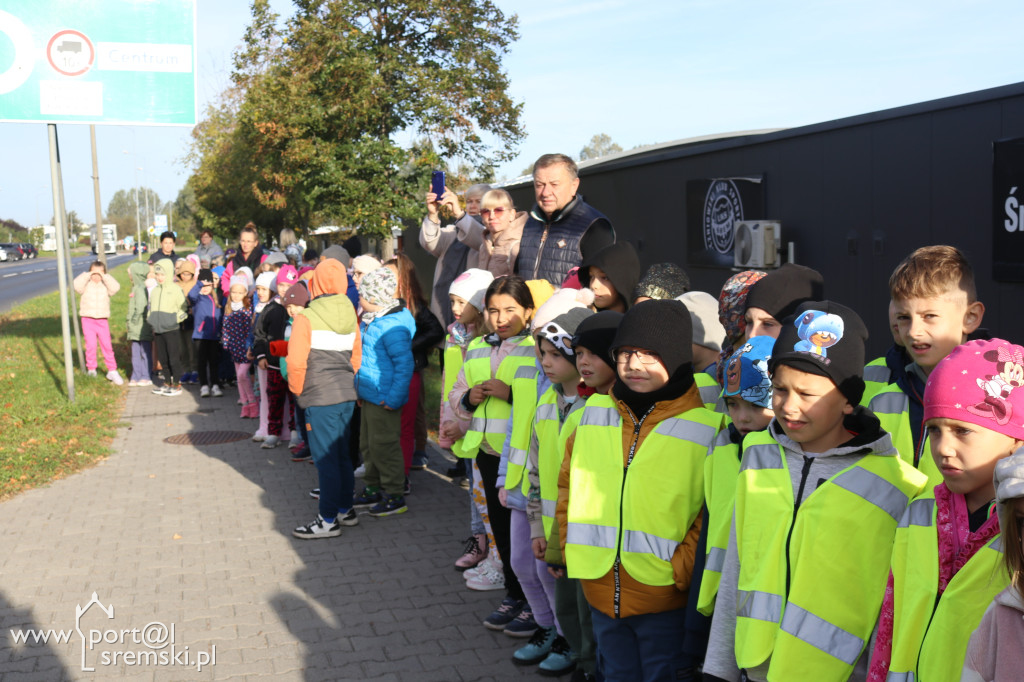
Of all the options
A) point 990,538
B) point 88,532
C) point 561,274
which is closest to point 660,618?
point 990,538

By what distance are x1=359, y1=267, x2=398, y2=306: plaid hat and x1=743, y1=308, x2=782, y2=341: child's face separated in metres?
3.88

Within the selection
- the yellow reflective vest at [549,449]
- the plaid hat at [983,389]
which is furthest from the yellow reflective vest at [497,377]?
the plaid hat at [983,389]

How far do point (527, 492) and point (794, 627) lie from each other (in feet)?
6.85

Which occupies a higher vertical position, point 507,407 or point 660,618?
point 507,407

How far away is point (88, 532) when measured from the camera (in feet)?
23.6

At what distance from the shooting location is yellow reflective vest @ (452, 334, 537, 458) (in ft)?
15.8

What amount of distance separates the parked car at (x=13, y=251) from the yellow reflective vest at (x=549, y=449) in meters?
93.9

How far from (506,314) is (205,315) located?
882 centimetres

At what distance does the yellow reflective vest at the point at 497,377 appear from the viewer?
4.83 meters

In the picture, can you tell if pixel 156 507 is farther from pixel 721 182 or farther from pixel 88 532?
pixel 721 182

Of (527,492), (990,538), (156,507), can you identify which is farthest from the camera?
(156,507)

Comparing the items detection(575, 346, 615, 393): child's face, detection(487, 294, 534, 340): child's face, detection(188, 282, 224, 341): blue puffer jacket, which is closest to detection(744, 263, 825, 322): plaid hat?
detection(575, 346, 615, 393): child's face

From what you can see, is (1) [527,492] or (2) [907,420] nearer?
(2) [907,420]

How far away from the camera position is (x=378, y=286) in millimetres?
7059
